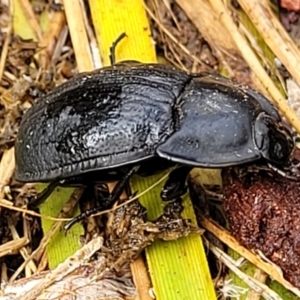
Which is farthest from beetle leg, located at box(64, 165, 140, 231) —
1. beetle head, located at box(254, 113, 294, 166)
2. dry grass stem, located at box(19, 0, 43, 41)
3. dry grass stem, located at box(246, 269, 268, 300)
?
dry grass stem, located at box(19, 0, 43, 41)

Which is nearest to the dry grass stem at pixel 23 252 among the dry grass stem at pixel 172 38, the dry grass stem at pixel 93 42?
the dry grass stem at pixel 93 42

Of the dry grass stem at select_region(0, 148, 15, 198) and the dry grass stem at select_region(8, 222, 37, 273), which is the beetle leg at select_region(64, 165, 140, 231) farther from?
the dry grass stem at select_region(0, 148, 15, 198)

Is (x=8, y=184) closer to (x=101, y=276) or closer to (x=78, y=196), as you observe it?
(x=78, y=196)

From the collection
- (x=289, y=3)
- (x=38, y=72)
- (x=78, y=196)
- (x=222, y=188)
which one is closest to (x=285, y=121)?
(x=222, y=188)

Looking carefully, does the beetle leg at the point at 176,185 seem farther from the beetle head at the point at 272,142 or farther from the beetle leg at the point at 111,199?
the beetle head at the point at 272,142

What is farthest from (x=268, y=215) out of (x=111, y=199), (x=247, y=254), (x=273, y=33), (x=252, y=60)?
(x=273, y=33)

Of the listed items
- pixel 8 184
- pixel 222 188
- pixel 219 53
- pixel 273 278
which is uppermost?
pixel 219 53

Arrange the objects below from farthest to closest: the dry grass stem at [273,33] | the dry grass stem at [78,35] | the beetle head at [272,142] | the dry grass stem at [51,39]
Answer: the dry grass stem at [51,39], the dry grass stem at [78,35], the dry grass stem at [273,33], the beetle head at [272,142]
